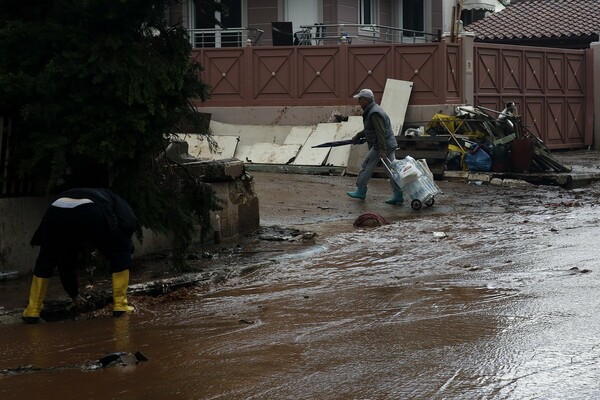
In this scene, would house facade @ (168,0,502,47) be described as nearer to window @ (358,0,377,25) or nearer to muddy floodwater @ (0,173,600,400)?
window @ (358,0,377,25)

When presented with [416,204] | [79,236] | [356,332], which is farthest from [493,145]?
[356,332]

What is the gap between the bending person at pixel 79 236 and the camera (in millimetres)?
7977

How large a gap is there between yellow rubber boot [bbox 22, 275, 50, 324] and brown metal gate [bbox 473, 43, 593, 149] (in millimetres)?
16558

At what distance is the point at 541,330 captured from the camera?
7.00 m

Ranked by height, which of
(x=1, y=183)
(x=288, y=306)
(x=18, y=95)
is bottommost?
(x=288, y=306)

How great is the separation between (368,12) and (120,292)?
72.2 ft

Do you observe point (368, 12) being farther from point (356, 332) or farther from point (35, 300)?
point (356, 332)

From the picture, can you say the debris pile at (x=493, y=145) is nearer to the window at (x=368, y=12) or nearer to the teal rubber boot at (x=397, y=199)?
the teal rubber boot at (x=397, y=199)

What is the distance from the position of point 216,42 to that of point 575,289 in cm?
2020

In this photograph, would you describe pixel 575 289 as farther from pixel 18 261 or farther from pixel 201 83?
pixel 18 261

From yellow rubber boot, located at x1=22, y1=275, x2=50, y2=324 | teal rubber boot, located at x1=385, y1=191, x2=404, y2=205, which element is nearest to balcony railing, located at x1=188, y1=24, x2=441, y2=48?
teal rubber boot, located at x1=385, y1=191, x2=404, y2=205

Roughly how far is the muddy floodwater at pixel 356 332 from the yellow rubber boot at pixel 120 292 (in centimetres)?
13

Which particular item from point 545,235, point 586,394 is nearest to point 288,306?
point 586,394

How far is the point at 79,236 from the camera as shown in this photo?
8086 mm
